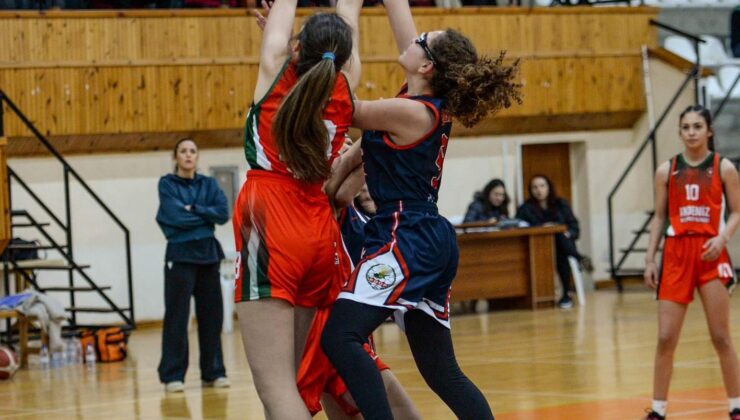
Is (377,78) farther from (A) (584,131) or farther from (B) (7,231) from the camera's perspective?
(B) (7,231)

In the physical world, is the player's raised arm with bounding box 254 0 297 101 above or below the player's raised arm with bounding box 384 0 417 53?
below

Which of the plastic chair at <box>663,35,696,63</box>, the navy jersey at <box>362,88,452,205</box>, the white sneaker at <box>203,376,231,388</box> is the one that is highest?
the plastic chair at <box>663,35,696,63</box>

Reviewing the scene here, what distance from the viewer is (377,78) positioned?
16703 millimetres

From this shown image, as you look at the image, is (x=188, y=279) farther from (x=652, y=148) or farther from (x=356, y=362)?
(x=652, y=148)

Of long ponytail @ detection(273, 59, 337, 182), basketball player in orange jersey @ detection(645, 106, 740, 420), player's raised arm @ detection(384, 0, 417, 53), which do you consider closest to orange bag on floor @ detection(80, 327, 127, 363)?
basketball player in orange jersey @ detection(645, 106, 740, 420)

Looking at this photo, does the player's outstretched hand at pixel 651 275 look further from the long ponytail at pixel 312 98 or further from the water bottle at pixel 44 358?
the water bottle at pixel 44 358

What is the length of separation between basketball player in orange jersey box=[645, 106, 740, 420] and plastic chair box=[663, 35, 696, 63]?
1263 centimetres

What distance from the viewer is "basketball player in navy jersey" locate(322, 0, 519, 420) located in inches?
179

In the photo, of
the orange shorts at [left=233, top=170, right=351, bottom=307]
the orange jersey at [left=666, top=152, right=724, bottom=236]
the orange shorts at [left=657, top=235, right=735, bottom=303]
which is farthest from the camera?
the orange jersey at [left=666, top=152, right=724, bottom=236]

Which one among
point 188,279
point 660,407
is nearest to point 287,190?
point 660,407

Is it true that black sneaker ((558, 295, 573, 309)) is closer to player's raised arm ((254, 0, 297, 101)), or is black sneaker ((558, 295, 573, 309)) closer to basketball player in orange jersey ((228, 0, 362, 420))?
basketball player in orange jersey ((228, 0, 362, 420))

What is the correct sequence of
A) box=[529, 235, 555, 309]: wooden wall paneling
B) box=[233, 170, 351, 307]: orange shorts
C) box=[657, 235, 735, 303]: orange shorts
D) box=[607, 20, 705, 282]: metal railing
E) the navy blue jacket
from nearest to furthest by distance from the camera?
box=[233, 170, 351, 307]: orange shorts < box=[657, 235, 735, 303]: orange shorts < the navy blue jacket < box=[529, 235, 555, 309]: wooden wall paneling < box=[607, 20, 705, 282]: metal railing

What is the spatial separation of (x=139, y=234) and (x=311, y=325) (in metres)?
11.5

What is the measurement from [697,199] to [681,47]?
42.7ft
